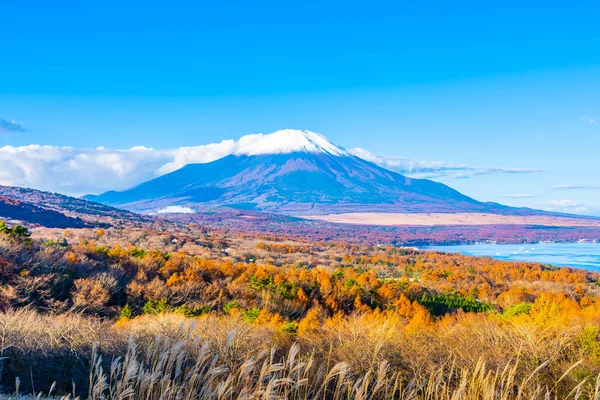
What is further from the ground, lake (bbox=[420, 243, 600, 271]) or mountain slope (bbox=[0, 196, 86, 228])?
mountain slope (bbox=[0, 196, 86, 228])

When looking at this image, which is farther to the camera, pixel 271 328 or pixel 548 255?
pixel 548 255

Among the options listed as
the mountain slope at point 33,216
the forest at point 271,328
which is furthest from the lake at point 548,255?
the mountain slope at point 33,216

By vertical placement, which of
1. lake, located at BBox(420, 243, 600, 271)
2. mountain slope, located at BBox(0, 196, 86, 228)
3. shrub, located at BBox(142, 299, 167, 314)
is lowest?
lake, located at BBox(420, 243, 600, 271)

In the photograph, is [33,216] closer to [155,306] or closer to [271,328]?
[155,306]


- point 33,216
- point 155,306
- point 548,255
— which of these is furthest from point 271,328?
point 548,255

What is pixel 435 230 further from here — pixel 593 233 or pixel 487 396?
pixel 487 396

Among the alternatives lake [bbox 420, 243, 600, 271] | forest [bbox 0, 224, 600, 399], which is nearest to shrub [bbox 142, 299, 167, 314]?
forest [bbox 0, 224, 600, 399]

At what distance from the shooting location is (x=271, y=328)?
492 inches

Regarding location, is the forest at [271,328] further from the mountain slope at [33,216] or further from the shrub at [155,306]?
the mountain slope at [33,216]

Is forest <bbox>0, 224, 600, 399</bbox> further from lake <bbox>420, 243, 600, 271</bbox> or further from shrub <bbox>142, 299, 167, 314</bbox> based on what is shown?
lake <bbox>420, 243, 600, 271</bbox>

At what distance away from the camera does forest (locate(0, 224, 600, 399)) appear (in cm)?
602

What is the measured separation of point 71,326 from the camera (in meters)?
9.05

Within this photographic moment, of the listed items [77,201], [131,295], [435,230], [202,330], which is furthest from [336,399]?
[435,230]

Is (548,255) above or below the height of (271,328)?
below
